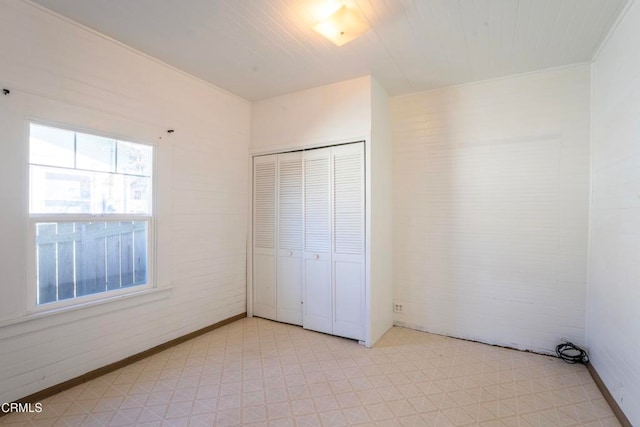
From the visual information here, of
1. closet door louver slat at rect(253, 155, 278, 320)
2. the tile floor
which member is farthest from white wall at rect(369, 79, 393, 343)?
closet door louver slat at rect(253, 155, 278, 320)

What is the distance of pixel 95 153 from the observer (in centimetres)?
261

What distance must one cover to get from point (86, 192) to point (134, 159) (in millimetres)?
506

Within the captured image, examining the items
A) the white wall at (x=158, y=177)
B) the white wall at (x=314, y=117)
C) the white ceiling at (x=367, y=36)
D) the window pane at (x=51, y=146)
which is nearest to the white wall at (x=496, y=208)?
the white ceiling at (x=367, y=36)

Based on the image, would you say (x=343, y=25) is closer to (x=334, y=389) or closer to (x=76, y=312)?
(x=334, y=389)

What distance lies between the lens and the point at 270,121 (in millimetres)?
3936

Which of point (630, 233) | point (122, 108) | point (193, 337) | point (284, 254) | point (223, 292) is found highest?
point (122, 108)

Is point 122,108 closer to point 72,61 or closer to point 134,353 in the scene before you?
point 72,61

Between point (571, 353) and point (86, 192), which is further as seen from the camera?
point (571, 353)

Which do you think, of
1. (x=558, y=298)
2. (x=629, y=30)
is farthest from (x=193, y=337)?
(x=629, y=30)

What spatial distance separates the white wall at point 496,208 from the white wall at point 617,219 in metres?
0.17

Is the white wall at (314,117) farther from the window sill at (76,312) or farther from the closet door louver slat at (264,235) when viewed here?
the window sill at (76,312)

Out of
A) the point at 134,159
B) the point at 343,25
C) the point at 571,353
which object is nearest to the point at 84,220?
the point at 134,159

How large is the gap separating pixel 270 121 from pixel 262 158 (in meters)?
0.47

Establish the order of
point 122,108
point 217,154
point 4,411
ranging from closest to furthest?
point 4,411 → point 122,108 → point 217,154
